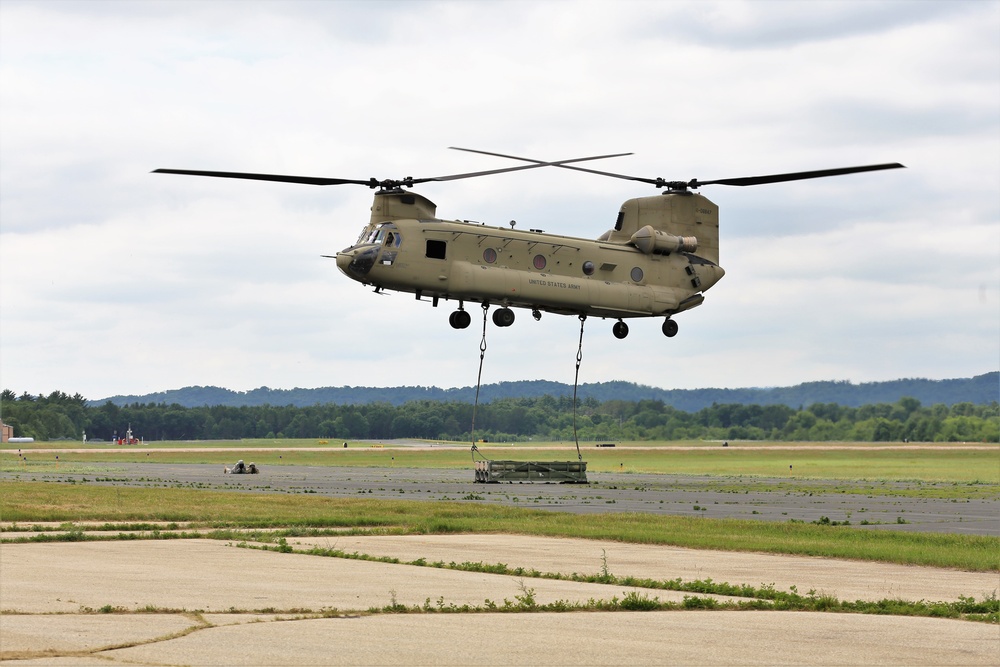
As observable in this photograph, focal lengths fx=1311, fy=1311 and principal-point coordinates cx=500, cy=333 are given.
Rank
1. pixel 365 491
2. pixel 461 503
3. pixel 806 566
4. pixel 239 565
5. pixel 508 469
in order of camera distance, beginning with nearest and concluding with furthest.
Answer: pixel 239 565
pixel 806 566
pixel 461 503
pixel 365 491
pixel 508 469

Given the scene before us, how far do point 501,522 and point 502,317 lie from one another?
6518 millimetres

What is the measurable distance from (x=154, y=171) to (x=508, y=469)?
108ft

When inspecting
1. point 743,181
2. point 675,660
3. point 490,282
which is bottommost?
point 675,660

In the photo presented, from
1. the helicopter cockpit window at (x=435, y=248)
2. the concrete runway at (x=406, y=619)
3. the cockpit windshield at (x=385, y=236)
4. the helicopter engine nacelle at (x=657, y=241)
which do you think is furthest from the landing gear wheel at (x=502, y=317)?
the concrete runway at (x=406, y=619)

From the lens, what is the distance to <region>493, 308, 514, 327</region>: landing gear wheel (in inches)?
1630

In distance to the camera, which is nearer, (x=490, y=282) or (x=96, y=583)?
(x=96, y=583)

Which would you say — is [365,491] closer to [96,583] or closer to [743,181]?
[743,181]

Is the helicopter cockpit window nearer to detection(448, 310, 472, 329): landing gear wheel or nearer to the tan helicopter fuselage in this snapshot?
the tan helicopter fuselage

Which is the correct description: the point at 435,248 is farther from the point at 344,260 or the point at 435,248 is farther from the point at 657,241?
the point at 657,241

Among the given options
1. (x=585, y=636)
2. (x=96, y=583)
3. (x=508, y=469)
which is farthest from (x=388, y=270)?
(x=508, y=469)

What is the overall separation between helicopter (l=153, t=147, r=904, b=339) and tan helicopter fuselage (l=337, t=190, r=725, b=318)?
3 cm

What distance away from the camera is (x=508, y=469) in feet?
213

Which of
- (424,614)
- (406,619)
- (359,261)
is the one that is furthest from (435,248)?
(406,619)

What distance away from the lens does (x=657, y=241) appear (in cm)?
4425
